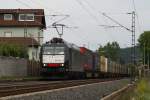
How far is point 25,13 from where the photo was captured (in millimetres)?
85000

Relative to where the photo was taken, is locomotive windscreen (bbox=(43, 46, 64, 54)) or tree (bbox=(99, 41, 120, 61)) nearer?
locomotive windscreen (bbox=(43, 46, 64, 54))

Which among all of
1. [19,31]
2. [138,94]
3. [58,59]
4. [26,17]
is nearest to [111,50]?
[19,31]

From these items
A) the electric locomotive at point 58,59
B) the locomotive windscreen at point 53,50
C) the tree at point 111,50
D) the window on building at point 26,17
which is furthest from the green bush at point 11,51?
the tree at point 111,50

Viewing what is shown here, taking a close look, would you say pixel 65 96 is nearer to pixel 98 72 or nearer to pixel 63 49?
pixel 63 49

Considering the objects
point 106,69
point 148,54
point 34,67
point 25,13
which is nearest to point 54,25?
point 34,67

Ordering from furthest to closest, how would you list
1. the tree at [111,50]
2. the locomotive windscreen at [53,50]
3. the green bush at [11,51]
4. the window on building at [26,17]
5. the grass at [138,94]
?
the tree at [111,50], the window on building at [26,17], the green bush at [11,51], the locomotive windscreen at [53,50], the grass at [138,94]

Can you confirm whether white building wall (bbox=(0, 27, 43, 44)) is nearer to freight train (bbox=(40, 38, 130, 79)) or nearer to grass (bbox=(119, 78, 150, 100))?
freight train (bbox=(40, 38, 130, 79))

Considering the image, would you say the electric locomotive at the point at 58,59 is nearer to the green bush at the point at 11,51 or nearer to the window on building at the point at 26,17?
the green bush at the point at 11,51

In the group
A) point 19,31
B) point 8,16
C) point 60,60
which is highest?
point 8,16

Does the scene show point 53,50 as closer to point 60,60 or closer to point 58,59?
point 58,59

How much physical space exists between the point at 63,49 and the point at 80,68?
640cm

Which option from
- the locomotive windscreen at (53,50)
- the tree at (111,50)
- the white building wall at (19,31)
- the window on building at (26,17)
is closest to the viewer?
the locomotive windscreen at (53,50)

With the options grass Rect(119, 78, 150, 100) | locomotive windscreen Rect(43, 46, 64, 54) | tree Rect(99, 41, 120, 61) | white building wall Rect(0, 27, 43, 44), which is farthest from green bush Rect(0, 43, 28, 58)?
tree Rect(99, 41, 120, 61)

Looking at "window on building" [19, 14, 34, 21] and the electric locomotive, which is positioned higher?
"window on building" [19, 14, 34, 21]
